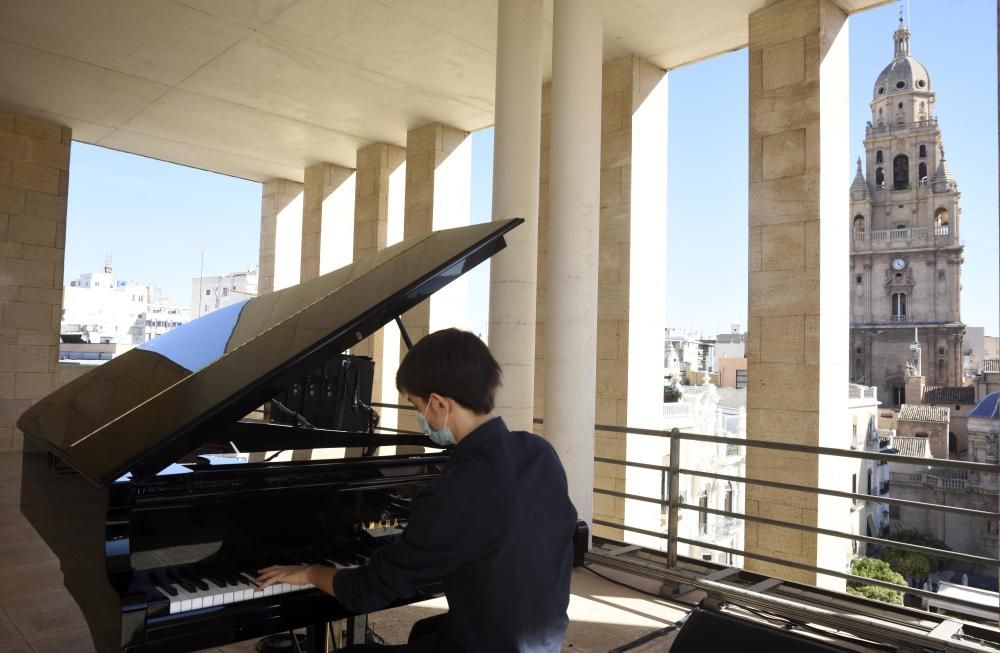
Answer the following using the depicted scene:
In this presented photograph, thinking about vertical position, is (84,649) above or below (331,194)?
below

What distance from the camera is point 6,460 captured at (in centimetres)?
859

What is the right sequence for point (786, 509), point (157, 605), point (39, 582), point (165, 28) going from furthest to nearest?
point (165, 28) < point (786, 509) < point (39, 582) < point (157, 605)

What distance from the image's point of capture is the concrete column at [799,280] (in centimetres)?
556

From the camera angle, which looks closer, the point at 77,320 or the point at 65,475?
the point at 65,475

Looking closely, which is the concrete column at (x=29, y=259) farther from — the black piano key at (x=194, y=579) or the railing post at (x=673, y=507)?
the black piano key at (x=194, y=579)

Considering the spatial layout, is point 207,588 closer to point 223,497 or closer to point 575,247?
point 223,497

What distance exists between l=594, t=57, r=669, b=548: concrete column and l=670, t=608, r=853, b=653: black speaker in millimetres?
5522

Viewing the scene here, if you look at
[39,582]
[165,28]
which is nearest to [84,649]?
[39,582]

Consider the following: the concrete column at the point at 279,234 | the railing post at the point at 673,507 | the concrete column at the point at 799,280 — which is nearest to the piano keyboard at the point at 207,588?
the railing post at the point at 673,507

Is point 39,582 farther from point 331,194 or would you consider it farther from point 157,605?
point 331,194

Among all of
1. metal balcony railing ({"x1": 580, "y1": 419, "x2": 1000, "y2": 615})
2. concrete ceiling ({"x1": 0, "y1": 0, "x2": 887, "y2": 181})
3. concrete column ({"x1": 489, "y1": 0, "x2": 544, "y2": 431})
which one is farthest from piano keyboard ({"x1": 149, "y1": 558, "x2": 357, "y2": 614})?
concrete ceiling ({"x1": 0, "y1": 0, "x2": 887, "y2": 181})

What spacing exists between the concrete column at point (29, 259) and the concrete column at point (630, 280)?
795 centimetres

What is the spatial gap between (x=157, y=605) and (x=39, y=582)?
10.8 feet

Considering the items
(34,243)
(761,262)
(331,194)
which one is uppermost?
(331,194)
